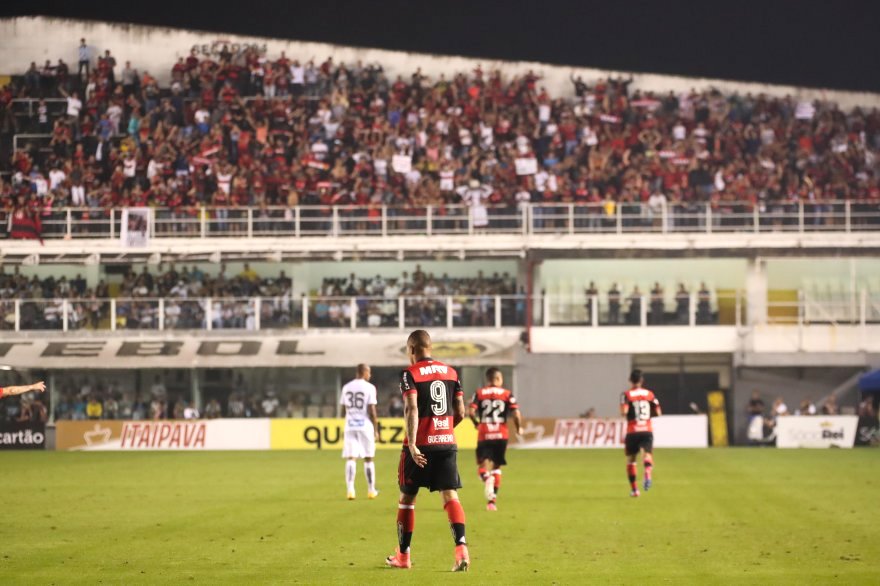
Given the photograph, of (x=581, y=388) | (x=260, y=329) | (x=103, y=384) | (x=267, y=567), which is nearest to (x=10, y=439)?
(x=103, y=384)

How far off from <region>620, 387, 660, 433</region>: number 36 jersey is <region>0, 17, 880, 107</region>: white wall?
31401mm

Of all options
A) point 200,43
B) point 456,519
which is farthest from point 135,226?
point 456,519

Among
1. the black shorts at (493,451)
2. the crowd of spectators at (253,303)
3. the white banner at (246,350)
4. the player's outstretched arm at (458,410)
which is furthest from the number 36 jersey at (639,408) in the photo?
the crowd of spectators at (253,303)

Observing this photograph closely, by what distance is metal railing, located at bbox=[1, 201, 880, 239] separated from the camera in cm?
4603

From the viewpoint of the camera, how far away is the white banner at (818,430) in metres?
Result: 41.3

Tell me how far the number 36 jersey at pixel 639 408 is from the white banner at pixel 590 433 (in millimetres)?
18204

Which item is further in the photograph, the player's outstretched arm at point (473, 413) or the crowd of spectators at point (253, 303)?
the crowd of spectators at point (253, 303)

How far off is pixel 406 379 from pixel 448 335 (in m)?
32.9

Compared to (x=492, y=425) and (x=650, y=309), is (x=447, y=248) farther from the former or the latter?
(x=492, y=425)

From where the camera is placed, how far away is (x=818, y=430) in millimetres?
41562

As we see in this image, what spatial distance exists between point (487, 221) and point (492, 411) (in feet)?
81.5

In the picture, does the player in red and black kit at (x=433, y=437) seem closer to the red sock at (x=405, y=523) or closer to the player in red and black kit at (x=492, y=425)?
the red sock at (x=405, y=523)

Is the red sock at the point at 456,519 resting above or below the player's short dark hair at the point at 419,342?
below

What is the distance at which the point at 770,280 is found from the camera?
A: 160 feet
